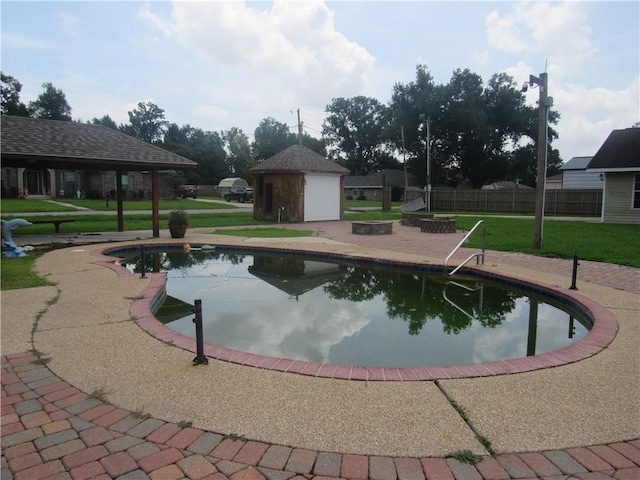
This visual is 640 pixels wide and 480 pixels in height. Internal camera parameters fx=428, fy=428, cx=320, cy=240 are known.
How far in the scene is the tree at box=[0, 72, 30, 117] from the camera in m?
47.9

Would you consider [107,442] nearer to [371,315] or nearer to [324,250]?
[371,315]

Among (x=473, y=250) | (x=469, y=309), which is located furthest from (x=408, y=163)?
(x=469, y=309)

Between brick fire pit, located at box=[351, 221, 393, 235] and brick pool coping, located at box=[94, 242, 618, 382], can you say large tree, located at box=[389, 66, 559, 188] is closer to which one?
brick fire pit, located at box=[351, 221, 393, 235]

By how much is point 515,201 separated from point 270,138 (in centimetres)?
4245

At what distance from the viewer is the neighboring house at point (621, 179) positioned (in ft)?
62.3

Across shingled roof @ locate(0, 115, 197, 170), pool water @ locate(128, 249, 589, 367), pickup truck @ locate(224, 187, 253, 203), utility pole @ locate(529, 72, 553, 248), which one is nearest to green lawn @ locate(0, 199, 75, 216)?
shingled roof @ locate(0, 115, 197, 170)

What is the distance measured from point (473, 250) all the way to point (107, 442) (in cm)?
1002

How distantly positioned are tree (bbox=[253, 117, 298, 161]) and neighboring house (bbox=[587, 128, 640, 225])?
4473 cm

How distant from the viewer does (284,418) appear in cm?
276

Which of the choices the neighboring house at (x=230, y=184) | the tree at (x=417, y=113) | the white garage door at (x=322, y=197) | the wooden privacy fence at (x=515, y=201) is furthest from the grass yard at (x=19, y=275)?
the neighboring house at (x=230, y=184)

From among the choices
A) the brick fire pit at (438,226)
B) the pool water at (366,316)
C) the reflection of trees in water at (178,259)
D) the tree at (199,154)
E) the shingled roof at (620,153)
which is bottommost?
the pool water at (366,316)

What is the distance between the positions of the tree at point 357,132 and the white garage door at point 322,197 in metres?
42.6

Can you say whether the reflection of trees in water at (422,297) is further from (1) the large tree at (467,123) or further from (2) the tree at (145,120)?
(2) the tree at (145,120)

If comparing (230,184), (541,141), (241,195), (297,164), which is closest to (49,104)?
(230,184)
